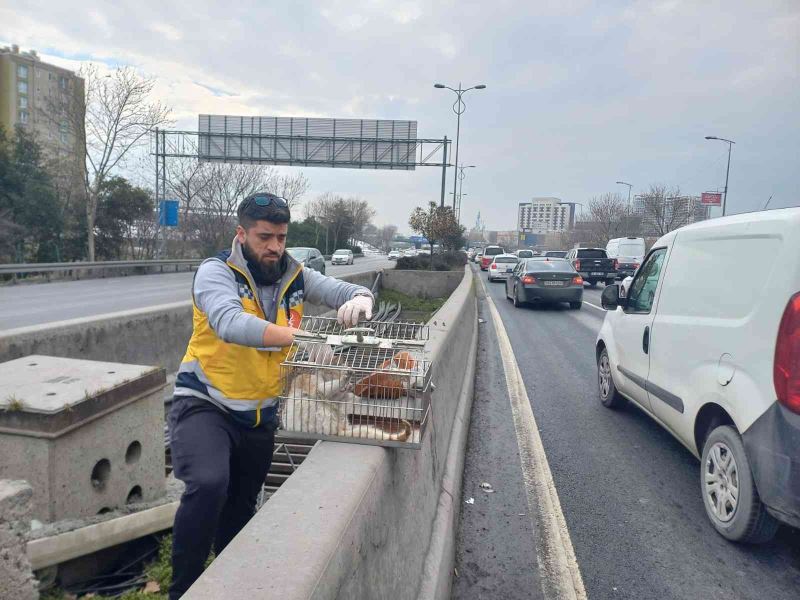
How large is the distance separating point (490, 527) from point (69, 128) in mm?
33525

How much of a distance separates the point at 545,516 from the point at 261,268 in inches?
104

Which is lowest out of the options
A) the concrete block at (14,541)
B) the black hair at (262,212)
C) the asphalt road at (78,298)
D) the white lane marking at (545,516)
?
the asphalt road at (78,298)

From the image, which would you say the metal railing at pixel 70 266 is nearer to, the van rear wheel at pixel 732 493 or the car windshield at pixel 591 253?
the car windshield at pixel 591 253

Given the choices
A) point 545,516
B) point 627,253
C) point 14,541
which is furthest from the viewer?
point 627,253

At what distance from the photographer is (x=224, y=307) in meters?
2.60

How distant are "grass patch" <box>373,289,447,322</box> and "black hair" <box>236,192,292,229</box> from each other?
45.6 ft

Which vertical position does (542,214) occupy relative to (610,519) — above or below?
above

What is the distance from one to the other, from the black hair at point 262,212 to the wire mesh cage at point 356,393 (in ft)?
1.92

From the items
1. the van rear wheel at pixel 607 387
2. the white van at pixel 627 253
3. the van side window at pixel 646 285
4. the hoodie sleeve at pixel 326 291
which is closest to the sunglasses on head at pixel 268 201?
the hoodie sleeve at pixel 326 291

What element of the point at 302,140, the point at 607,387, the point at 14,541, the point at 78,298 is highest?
the point at 302,140

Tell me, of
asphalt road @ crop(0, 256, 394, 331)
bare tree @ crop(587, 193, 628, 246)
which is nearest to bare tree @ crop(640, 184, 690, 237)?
bare tree @ crop(587, 193, 628, 246)

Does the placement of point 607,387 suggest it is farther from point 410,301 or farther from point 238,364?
point 410,301

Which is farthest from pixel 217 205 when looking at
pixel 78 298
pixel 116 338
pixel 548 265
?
pixel 116 338

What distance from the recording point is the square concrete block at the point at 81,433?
3121 millimetres
